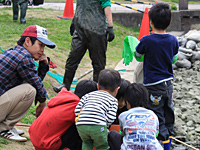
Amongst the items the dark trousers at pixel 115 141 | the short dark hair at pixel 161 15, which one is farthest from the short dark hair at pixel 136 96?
the short dark hair at pixel 161 15

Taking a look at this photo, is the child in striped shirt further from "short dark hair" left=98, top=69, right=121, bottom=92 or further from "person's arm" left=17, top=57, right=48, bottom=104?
"person's arm" left=17, top=57, right=48, bottom=104

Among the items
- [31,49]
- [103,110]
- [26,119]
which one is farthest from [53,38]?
[103,110]

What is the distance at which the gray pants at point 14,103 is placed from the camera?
329 centimetres

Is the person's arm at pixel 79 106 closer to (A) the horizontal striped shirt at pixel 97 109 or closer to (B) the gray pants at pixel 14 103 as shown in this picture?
(A) the horizontal striped shirt at pixel 97 109

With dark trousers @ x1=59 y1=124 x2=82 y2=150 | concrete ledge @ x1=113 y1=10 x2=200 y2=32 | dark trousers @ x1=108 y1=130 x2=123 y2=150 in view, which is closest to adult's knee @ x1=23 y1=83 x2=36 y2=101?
dark trousers @ x1=59 y1=124 x2=82 y2=150

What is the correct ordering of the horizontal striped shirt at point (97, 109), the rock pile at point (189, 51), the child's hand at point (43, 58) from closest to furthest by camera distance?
the horizontal striped shirt at point (97, 109) → the child's hand at point (43, 58) → the rock pile at point (189, 51)

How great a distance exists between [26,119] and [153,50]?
1.82 metres

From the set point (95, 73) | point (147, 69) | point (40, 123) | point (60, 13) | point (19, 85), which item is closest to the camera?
point (40, 123)

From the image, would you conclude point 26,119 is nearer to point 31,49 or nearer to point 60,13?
point 31,49

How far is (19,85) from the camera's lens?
11.1 feet

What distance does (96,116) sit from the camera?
2.87m

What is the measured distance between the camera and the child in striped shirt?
9.41ft

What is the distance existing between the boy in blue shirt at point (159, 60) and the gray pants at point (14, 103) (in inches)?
48.4

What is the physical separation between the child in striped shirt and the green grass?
1582mm
